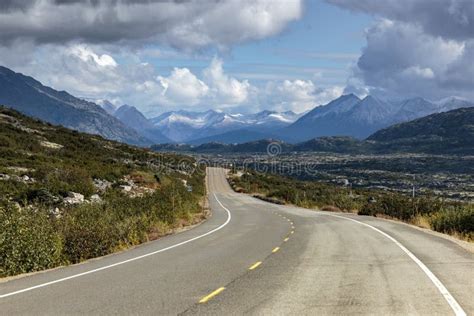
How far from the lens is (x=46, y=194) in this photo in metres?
30.0

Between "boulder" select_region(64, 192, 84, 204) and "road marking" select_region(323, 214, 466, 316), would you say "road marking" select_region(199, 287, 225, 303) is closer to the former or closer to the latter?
"road marking" select_region(323, 214, 466, 316)

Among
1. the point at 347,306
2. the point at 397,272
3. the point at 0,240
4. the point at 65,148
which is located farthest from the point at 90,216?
the point at 65,148

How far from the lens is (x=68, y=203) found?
1177 inches

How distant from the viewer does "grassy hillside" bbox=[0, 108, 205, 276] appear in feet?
46.8

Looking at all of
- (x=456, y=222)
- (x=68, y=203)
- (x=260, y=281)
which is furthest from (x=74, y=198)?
(x=260, y=281)

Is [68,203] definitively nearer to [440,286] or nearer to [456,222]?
[456,222]

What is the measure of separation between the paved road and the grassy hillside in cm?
99

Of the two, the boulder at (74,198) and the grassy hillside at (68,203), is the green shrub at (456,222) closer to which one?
the grassy hillside at (68,203)

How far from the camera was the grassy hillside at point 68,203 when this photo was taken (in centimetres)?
1426

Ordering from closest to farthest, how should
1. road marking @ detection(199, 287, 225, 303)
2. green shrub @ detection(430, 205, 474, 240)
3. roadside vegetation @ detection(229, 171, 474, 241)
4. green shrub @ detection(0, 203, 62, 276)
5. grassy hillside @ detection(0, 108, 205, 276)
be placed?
road marking @ detection(199, 287, 225, 303)
green shrub @ detection(0, 203, 62, 276)
grassy hillside @ detection(0, 108, 205, 276)
green shrub @ detection(430, 205, 474, 240)
roadside vegetation @ detection(229, 171, 474, 241)

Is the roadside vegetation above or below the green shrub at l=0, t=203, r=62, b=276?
below

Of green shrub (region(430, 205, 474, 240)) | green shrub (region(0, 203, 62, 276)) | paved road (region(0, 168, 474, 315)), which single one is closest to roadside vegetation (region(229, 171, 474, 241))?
green shrub (region(430, 205, 474, 240))

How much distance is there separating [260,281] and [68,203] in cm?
2057

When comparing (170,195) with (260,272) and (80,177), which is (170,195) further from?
(260,272)
